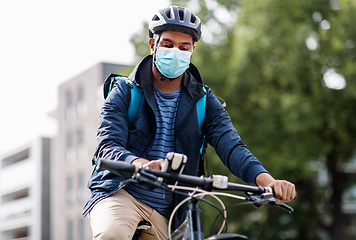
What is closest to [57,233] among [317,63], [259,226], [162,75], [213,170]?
[259,226]

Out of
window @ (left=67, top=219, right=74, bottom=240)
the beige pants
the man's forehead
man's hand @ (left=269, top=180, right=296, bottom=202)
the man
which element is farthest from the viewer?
window @ (left=67, top=219, right=74, bottom=240)

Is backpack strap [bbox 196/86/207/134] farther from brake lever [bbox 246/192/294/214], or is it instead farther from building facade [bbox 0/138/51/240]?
building facade [bbox 0/138/51/240]

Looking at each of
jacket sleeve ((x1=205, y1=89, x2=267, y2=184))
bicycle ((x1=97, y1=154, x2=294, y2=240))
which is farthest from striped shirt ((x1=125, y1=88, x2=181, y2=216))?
bicycle ((x1=97, y1=154, x2=294, y2=240))

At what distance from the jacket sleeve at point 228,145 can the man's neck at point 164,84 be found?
0.27 meters

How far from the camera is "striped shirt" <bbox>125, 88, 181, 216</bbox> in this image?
2.96 metres

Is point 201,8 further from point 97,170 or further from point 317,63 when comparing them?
point 97,170

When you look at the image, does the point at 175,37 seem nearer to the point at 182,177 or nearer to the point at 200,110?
the point at 200,110

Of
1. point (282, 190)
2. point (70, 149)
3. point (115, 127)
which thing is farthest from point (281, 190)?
point (70, 149)

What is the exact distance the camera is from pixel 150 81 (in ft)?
10.2

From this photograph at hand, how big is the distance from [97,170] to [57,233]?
154ft

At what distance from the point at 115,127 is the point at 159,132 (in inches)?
16.3

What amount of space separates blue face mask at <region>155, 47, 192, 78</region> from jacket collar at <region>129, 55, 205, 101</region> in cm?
11

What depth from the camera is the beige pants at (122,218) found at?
101 inches

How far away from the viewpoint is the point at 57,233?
46.8m
